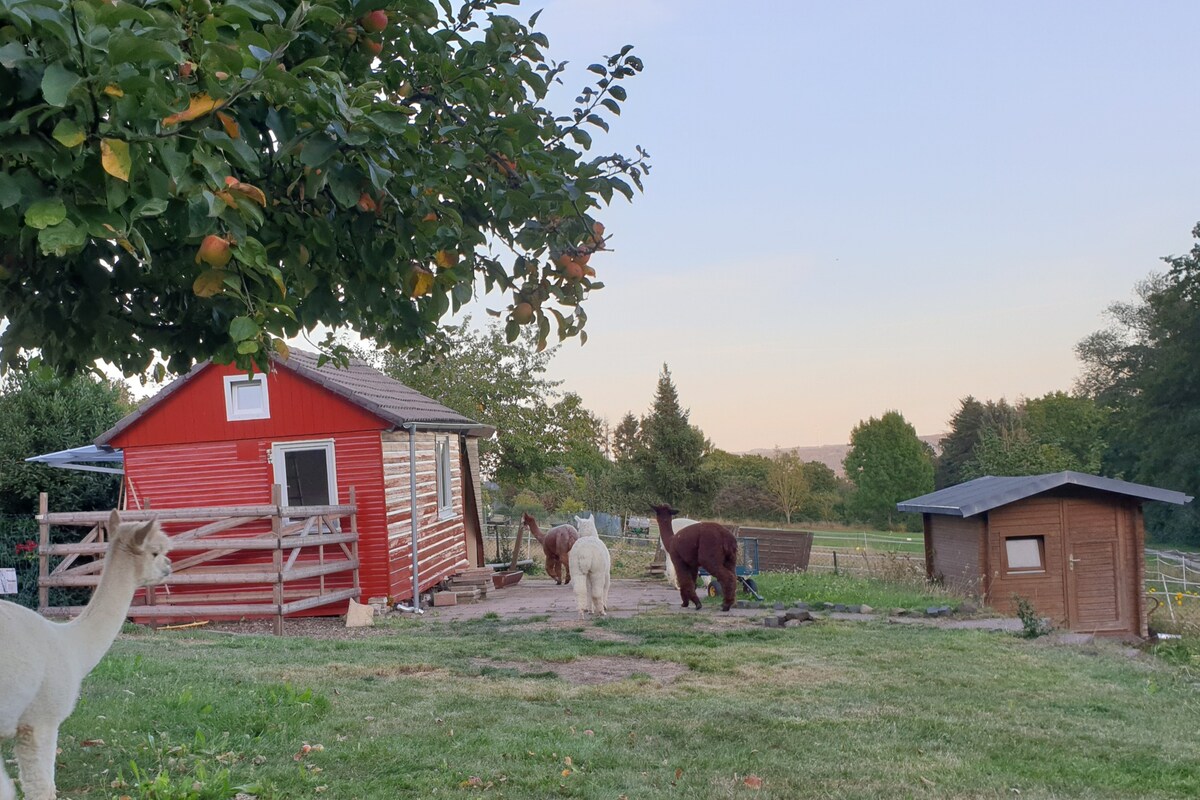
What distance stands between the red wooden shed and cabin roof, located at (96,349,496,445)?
0.03 metres

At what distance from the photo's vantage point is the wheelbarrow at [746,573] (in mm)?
16234

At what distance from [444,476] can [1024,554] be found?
11.1m

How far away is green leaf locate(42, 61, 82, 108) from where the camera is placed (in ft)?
8.10

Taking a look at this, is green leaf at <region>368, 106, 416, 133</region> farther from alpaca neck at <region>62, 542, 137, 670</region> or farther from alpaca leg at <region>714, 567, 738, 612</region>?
alpaca leg at <region>714, 567, 738, 612</region>

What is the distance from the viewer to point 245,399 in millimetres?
16859

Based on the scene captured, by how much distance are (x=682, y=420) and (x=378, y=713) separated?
41.2 meters

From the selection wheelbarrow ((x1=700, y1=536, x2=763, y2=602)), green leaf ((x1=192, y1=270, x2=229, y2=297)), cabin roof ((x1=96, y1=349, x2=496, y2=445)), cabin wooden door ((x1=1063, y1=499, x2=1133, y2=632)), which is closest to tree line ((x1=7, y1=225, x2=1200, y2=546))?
cabin roof ((x1=96, y1=349, x2=496, y2=445))

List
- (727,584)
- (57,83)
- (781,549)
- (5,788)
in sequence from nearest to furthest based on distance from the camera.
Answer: (57,83), (5,788), (727,584), (781,549)

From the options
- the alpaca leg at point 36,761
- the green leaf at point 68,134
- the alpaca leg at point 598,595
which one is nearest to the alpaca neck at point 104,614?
the alpaca leg at point 36,761

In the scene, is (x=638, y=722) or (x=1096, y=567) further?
(x=1096, y=567)

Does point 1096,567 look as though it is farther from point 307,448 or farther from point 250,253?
point 250,253

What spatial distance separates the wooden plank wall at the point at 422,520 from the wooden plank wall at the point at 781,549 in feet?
21.7

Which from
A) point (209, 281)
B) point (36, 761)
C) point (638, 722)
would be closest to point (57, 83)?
point (209, 281)

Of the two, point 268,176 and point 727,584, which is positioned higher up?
point 268,176
